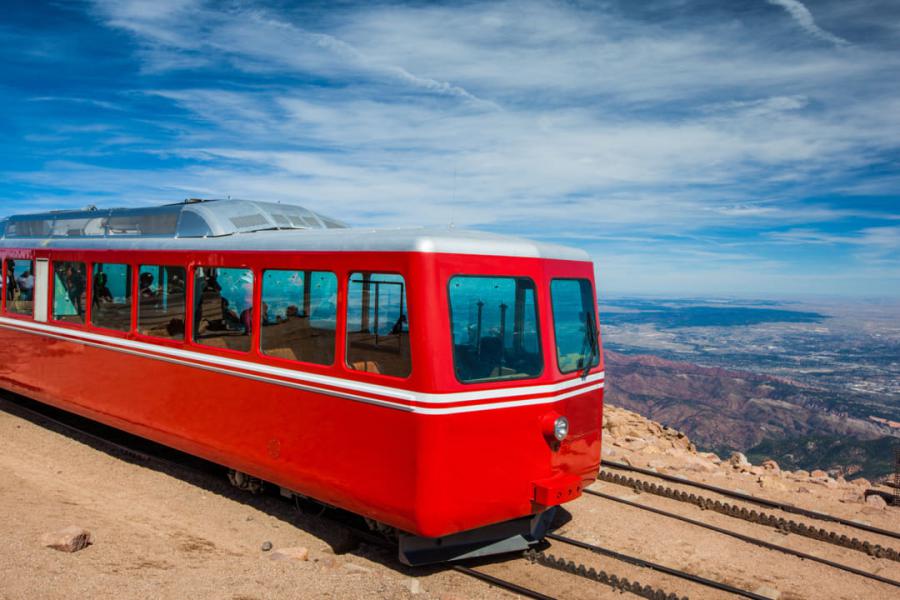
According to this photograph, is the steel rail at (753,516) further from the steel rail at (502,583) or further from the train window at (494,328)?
the train window at (494,328)

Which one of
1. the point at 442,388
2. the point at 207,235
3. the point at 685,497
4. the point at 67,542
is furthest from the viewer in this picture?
the point at 685,497

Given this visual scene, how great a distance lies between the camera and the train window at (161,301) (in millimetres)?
7977

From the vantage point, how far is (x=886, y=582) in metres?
6.90

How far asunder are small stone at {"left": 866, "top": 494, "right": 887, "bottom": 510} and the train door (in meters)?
12.7

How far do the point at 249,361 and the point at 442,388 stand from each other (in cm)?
250

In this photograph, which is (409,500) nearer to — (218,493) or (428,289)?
(428,289)

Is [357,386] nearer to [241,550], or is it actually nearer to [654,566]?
[241,550]

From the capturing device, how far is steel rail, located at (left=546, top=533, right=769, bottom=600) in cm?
627

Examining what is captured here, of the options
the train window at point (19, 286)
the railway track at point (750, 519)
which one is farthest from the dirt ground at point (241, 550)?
the train window at point (19, 286)

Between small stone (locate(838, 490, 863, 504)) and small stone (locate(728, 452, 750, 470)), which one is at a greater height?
small stone (locate(838, 490, 863, 504))

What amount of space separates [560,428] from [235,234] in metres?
4.35

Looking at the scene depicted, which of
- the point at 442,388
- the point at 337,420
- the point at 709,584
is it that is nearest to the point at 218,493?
the point at 337,420

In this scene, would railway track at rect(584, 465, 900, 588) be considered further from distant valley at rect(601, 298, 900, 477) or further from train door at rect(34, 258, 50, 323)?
distant valley at rect(601, 298, 900, 477)

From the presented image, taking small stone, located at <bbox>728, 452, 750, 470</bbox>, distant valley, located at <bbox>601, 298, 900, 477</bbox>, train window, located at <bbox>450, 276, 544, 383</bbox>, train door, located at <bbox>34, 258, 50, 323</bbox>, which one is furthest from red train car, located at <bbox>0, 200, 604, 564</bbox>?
distant valley, located at <bbox>601, 298, 900, 477</bbox>
